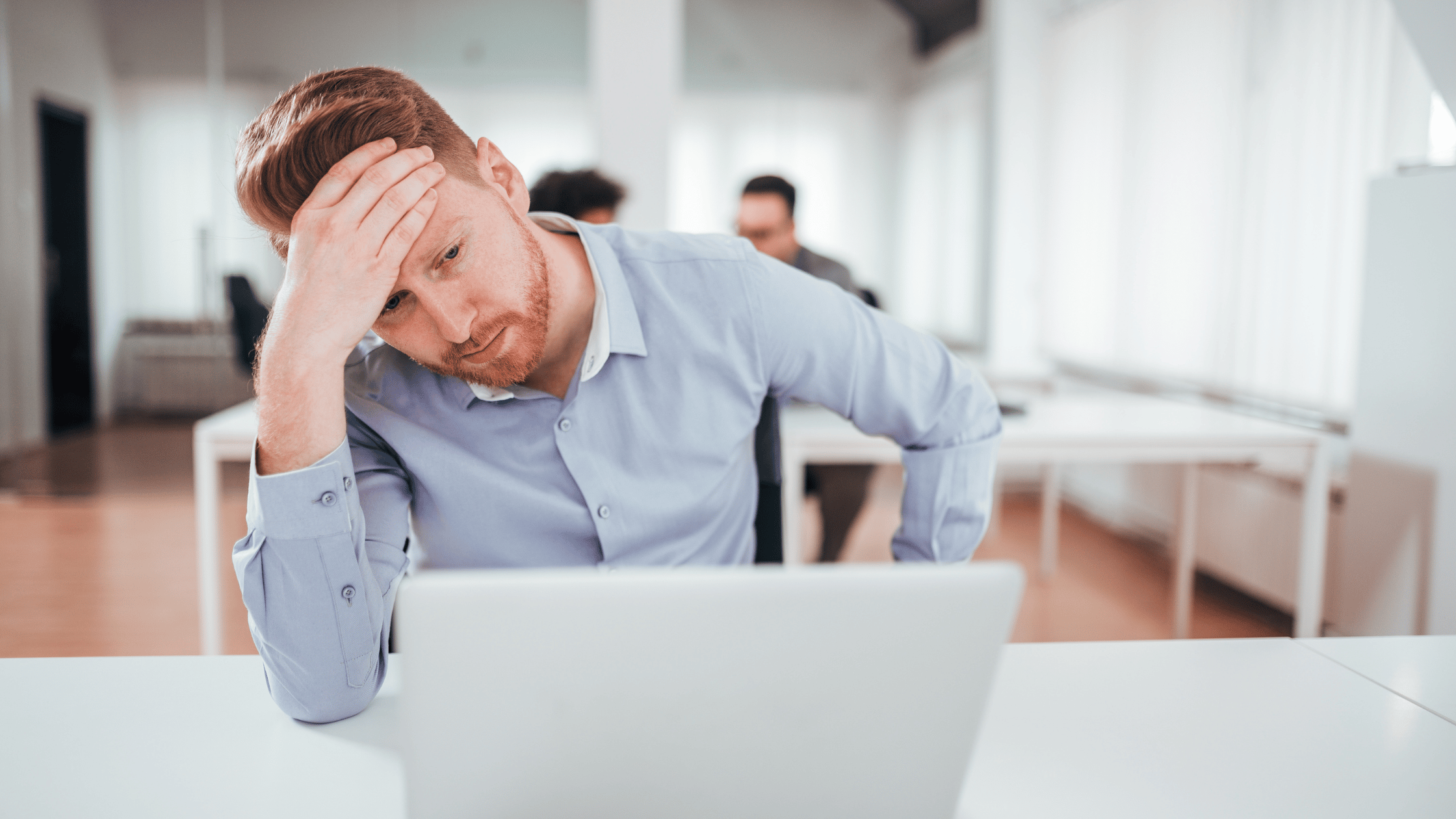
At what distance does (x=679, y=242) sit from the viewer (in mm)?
1169

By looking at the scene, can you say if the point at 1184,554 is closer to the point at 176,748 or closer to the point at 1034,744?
the point at 1034,744

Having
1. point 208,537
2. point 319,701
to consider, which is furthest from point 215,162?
point 319,701

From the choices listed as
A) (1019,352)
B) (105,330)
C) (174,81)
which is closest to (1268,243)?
(1019,352)

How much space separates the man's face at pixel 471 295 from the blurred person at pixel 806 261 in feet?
6.81

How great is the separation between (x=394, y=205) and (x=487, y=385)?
0.76 ft

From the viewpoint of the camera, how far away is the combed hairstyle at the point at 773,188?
3221mm

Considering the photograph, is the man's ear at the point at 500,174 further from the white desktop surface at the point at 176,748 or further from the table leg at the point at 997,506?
the table leg at the point at 997,506

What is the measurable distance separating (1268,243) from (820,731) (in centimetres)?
321

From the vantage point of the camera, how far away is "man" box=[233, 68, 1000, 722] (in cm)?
85

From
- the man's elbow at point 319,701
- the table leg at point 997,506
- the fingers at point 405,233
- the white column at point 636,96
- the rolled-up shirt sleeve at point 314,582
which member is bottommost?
the table leg at point 997,506

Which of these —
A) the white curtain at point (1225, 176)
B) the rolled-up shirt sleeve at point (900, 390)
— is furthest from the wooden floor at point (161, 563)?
the rolled-up shirt sleeve at point (900, 390)

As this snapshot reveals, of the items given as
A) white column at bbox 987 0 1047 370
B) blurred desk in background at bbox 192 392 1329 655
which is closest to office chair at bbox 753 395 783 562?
blurred desk in background at bbox 192 392 1329 655

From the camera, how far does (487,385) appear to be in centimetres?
103

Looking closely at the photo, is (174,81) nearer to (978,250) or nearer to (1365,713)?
(978,250)
